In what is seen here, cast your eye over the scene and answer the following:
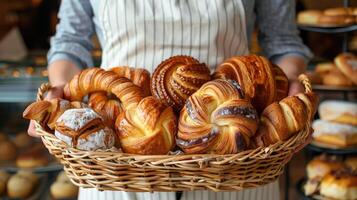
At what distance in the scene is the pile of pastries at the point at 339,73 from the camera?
2.35 metres

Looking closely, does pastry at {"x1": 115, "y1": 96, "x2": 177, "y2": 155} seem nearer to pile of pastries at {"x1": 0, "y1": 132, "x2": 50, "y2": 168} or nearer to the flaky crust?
the flaky crust

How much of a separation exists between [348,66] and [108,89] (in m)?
1.71

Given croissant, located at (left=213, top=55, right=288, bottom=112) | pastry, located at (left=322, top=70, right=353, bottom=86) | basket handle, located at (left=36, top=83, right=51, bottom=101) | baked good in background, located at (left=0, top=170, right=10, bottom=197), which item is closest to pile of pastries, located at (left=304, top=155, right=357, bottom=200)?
pastry, located at (left=322, top=70, right=353, bottom=86)

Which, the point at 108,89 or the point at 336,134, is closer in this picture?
the point at 108,89

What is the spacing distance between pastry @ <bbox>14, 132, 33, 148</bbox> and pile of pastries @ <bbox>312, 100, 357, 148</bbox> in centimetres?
114

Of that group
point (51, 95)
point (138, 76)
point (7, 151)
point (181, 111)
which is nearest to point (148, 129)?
point (181, 111)

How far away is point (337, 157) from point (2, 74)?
142cm

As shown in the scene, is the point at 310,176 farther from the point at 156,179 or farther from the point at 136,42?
the point at 156,179

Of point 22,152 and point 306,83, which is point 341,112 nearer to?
point 22,152

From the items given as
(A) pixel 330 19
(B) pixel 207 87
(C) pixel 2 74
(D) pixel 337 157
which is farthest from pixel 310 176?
(B) pixel 207 87

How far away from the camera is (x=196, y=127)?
2.63ft

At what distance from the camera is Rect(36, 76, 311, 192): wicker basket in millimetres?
781

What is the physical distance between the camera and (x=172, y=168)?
2.56ft

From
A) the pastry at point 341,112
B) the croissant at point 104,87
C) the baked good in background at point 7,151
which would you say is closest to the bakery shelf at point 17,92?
the baked good in background at point 7,151
